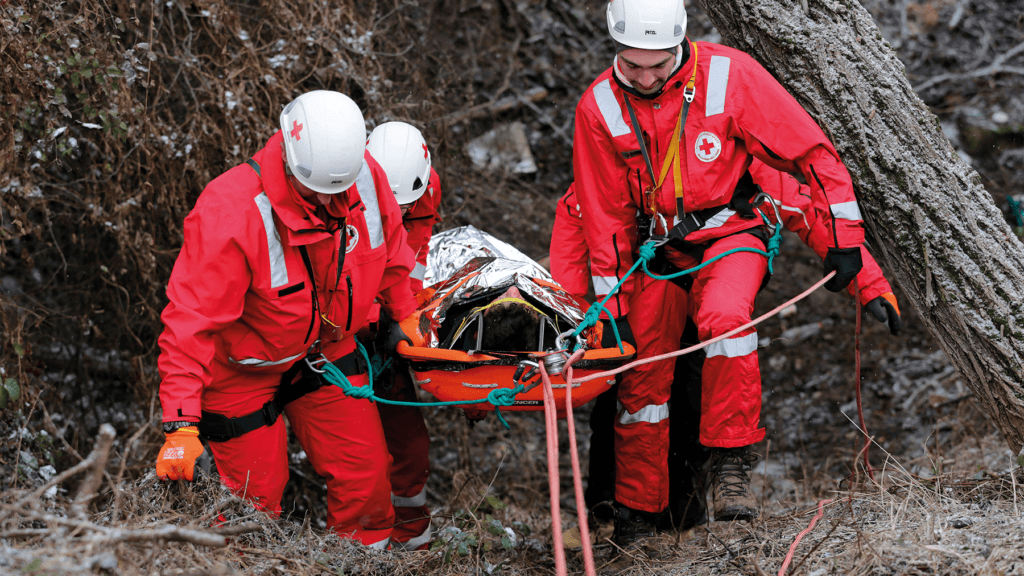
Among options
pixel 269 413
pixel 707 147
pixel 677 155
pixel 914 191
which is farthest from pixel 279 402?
pixel 914 191

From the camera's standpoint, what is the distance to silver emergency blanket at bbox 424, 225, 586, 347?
3131mm

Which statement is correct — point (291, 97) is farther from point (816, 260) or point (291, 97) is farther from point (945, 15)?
point (945, 15)

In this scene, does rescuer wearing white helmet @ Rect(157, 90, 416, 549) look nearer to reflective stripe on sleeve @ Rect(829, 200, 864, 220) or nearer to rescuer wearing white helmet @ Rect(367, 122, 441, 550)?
rescuer wearing white helmet @ Rect(367, 122, 441, 550)

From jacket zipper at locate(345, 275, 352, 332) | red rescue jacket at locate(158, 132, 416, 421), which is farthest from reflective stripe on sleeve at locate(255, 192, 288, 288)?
jacket zipper at locate(345, 275, 352, 332)

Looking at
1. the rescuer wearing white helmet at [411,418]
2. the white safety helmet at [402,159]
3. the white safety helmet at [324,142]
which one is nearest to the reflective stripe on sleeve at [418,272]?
the rescuer wearing white helmet at [411,418]

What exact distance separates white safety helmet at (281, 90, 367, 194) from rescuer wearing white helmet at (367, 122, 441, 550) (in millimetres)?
899

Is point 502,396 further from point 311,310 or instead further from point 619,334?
point 311,310

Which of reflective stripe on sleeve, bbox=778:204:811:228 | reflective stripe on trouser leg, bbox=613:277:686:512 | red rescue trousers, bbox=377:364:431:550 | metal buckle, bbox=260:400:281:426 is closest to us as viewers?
metal buckle, bbox=260:400:281:426

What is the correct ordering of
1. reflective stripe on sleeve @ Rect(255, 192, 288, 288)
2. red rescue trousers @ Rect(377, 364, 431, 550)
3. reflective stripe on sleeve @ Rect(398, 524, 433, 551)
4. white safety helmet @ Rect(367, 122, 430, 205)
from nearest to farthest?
reflective stripe on sleeve @ Rect(255, 192, 288, 288)
white safety helmet @ Rect(367, 122, 430, 205)
reflective stripe on sleeve @ Rect(398, 524, 433, 551)
red rescue trousers @ Rect(377, 364, 431, 550)

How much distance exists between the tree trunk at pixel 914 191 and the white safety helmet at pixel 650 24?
17.3 inches

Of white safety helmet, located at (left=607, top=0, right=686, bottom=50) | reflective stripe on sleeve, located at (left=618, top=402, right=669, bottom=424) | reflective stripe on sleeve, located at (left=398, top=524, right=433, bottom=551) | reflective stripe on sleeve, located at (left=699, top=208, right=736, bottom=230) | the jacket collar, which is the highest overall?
white safety helmet, located at (left=607, top=0, right=686, bottom=50)

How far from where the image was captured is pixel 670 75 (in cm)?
296

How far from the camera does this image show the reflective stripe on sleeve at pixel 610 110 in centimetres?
308

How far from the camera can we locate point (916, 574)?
2.18m
